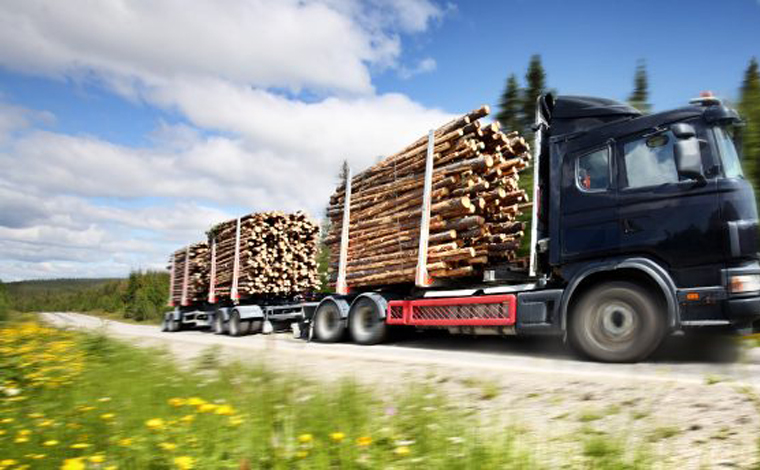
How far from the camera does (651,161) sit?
21.5 feet

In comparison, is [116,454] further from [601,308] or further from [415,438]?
[601,308]

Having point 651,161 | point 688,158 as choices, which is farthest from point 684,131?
point 651,161

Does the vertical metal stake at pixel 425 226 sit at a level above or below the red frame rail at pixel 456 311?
above

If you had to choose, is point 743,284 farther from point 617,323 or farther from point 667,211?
point 617,323

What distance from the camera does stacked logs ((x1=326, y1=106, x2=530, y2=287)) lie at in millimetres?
8742

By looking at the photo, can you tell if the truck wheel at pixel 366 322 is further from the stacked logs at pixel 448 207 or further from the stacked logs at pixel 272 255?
the stacked logs at pixel 272 255

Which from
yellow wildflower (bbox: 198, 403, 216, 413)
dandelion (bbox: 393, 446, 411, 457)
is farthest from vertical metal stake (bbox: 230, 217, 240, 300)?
dandelion (bbox: 393, 446, 411, 457)

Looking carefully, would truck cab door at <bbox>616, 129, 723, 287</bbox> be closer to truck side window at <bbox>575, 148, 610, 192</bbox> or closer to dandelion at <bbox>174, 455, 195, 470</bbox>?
truck side window at <bbox>575, 148, 610, 192</bbox>

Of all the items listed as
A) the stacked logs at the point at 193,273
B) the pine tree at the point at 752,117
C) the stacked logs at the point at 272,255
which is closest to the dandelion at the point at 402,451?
the pine tree at the point at 752,117

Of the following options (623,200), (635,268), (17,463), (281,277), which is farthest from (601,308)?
(281,277)

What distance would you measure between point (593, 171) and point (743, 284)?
2161 millimetres

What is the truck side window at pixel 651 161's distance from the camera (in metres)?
6.40

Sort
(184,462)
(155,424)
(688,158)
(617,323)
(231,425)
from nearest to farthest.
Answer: (184,462), (155,424), (231,425), (688,158), (617,323)

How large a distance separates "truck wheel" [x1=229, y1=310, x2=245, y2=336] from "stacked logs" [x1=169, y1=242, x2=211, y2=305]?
12.9ft
